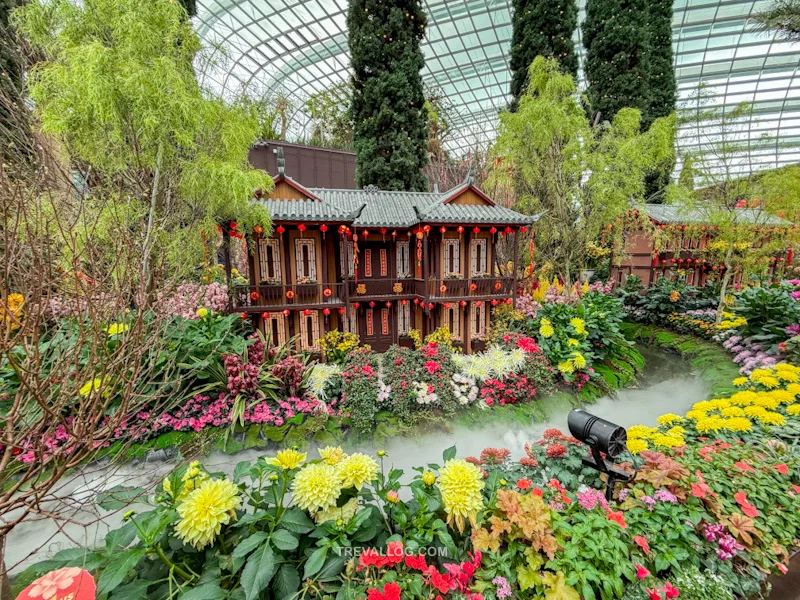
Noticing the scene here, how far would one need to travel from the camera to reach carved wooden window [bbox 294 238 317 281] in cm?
782

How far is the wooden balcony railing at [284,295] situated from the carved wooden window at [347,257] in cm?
53

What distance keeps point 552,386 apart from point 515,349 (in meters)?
1.06

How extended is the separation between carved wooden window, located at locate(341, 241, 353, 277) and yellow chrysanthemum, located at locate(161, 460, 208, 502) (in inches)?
218

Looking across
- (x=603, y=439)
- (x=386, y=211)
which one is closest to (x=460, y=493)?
(x=603, y=439)

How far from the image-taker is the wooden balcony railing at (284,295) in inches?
289

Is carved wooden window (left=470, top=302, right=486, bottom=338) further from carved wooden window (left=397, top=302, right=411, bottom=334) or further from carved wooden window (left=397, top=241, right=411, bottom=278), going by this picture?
carved wooden window (left=397, top=241, right=411, bottom=278)

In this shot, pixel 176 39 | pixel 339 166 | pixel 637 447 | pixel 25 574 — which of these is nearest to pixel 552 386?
pixel 637 447

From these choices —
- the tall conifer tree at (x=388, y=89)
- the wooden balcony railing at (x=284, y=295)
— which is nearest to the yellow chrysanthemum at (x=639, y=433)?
the wooden balcony railing at (x=284, y=295)

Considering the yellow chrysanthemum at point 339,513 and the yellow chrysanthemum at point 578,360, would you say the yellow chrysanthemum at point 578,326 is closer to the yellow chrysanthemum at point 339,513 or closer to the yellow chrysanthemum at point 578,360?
the yellow chrysanthemum at point 578,360

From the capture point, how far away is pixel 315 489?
1.99m

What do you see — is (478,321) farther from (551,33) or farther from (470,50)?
(470,50)

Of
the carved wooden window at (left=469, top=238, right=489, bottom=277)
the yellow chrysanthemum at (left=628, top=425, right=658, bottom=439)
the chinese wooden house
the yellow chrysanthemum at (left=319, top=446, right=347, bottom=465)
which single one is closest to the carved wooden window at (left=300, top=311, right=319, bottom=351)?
the chinese wooden house

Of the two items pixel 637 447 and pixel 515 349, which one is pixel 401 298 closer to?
pixel 515 349

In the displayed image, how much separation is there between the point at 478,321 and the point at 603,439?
6064 mm
